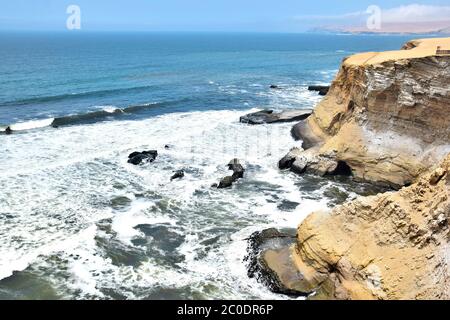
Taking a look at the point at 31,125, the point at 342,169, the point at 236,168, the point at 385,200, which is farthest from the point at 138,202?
the point at 31,125

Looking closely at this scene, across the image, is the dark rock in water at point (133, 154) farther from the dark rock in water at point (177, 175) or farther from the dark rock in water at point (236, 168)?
the dark rock in water at point (236, 168)

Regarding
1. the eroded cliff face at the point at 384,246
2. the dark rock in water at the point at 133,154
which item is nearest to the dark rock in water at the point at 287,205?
the eroded cliff face at the point at 384,246

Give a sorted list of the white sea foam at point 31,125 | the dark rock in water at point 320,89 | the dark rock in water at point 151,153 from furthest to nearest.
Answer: the dark rock in water at point 320,89 → the white sea foam at point 31,125 → the dark rock in water at point 151,153

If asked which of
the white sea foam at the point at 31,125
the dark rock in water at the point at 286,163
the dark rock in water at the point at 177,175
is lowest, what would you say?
the dark rock in water at the point at 177,175

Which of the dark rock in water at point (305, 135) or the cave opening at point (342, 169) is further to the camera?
the dark rock in water at point (305, 135)

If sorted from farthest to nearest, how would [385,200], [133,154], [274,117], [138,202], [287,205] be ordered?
[274,117] < [133,154] < [138,202] < [287,205] < [385,200]

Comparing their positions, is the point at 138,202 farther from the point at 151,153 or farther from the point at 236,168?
the point at 151,153

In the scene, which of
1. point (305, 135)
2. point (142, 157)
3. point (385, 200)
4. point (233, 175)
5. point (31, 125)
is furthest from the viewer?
point (31, 125)

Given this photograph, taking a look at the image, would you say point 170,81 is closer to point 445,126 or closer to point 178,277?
point 445,126
